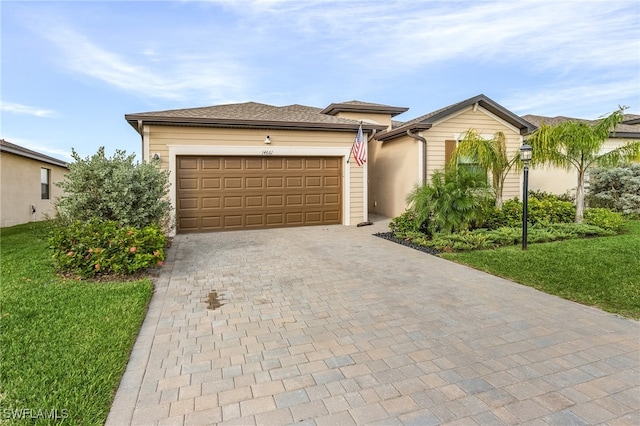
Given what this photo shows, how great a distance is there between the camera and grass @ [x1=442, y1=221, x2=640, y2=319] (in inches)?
A: 171

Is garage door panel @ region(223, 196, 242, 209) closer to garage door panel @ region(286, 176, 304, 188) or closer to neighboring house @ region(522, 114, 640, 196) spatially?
garage door panel @ region(286, 176, 304, 188)

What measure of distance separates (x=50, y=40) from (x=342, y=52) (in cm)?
832

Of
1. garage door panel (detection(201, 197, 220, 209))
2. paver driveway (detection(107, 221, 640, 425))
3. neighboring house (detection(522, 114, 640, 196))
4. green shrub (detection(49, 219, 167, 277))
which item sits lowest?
paver driveway (detection(107, 221, 640, 425))

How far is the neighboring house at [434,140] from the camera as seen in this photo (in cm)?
1133

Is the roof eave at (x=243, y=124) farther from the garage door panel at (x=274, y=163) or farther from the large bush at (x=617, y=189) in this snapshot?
the large bush at (x=617, y=189)

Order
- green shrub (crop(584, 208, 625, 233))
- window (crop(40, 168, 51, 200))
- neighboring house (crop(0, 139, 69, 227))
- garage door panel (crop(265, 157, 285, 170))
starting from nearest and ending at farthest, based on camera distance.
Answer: green shrub (crop(584, 208, 625, 233))
garage door panel (crop(265, 157, 285, 170))
neighboring house (crop(0, 139, 69, 227))
window (crop(40, 168, 51, 200))

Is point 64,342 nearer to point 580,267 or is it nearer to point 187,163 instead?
point 580,267

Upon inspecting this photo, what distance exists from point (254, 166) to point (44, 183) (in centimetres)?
1074

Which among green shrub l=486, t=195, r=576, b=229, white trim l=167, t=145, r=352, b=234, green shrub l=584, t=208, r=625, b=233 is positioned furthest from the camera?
white trim l=167, t=145, r=352, b=234

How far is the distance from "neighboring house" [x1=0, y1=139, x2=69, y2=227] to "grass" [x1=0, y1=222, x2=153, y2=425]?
791 cm

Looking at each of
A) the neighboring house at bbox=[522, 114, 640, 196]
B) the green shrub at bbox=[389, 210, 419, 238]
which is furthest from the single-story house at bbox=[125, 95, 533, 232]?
the green shrub at bbox=[389, 210, 419, 238]

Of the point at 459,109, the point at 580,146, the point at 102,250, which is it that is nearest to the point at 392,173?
the point at 459,109

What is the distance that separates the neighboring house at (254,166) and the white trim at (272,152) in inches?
1.0

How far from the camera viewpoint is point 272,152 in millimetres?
10164
